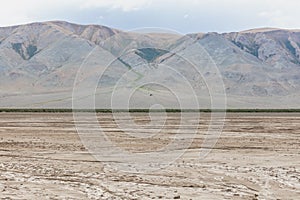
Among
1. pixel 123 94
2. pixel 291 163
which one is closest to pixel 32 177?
pixel 291 163

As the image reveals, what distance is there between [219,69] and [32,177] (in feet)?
488

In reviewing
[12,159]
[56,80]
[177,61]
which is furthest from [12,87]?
[12,159]

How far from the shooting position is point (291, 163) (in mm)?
16438

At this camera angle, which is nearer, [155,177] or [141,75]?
[155,177]

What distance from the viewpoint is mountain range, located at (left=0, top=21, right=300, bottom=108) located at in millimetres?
113438

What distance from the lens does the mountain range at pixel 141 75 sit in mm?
113438

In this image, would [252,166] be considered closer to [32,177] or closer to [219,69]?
[32,177]

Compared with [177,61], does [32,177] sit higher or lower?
lower

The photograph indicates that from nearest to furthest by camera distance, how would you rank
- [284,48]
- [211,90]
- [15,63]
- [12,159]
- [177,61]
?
[12,159]
[211,90]
[177,61]
[15,63]
[284,48]

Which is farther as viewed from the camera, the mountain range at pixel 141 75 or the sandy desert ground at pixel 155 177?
the mountain range at pixel 141 75

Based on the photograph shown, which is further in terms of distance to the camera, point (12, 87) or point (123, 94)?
point (12, 87)

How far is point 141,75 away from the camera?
383ft

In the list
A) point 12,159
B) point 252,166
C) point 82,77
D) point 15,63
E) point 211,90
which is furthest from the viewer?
point 15,63

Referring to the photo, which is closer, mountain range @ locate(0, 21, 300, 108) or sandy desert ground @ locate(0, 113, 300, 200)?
sandy desert ground @ locate(0, 113, 300, 200)
